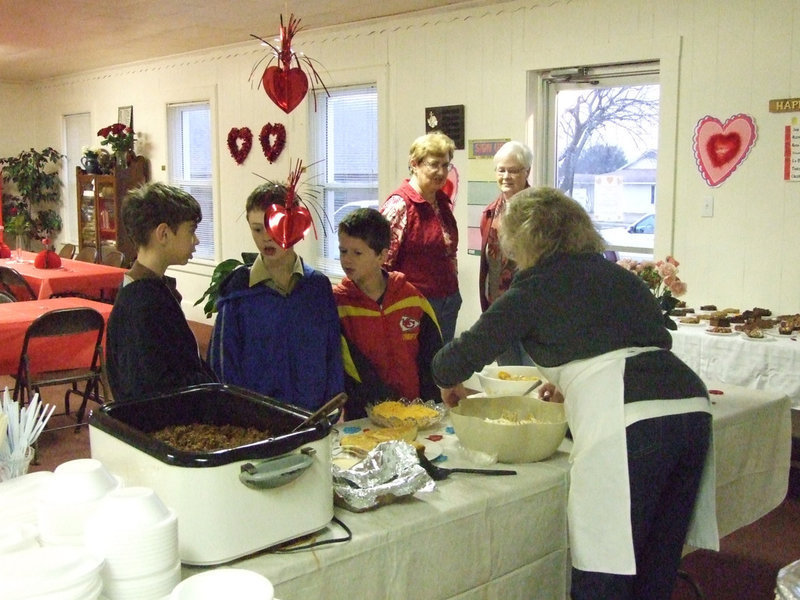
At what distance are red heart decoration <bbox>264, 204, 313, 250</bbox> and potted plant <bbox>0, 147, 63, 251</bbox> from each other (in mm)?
9311

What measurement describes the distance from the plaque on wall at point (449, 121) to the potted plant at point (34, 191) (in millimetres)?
6701

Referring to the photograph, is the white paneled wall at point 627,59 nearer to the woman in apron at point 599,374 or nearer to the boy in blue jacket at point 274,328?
the woman in apron at point 599,374

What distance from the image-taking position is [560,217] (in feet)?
6.67

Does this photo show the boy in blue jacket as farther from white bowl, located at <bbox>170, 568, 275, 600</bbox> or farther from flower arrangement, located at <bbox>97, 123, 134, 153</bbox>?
flower arrangement, located at <bbox>97, 123, 134, 153</bbox>

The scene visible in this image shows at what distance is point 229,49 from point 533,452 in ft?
21.6

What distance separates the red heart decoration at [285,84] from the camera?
325 centimetres

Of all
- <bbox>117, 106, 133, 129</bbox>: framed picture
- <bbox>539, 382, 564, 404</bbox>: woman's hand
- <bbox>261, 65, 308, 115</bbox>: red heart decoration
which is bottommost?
<bbox>539, 382, 564, 404</bbox>: woman's hand

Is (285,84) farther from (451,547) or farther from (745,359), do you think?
(745,359)

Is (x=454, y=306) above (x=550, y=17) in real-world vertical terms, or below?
below

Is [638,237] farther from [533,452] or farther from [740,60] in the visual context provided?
[533,452]

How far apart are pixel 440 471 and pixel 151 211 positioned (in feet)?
3.10

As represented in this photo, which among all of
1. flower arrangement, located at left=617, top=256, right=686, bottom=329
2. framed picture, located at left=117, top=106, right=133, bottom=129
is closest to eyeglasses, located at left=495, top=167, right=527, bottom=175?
flower arrangement, located at left=617, top=256, right=686, bottom=329

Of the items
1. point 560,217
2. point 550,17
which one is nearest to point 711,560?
point 560,217

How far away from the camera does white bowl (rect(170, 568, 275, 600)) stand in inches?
43.8
